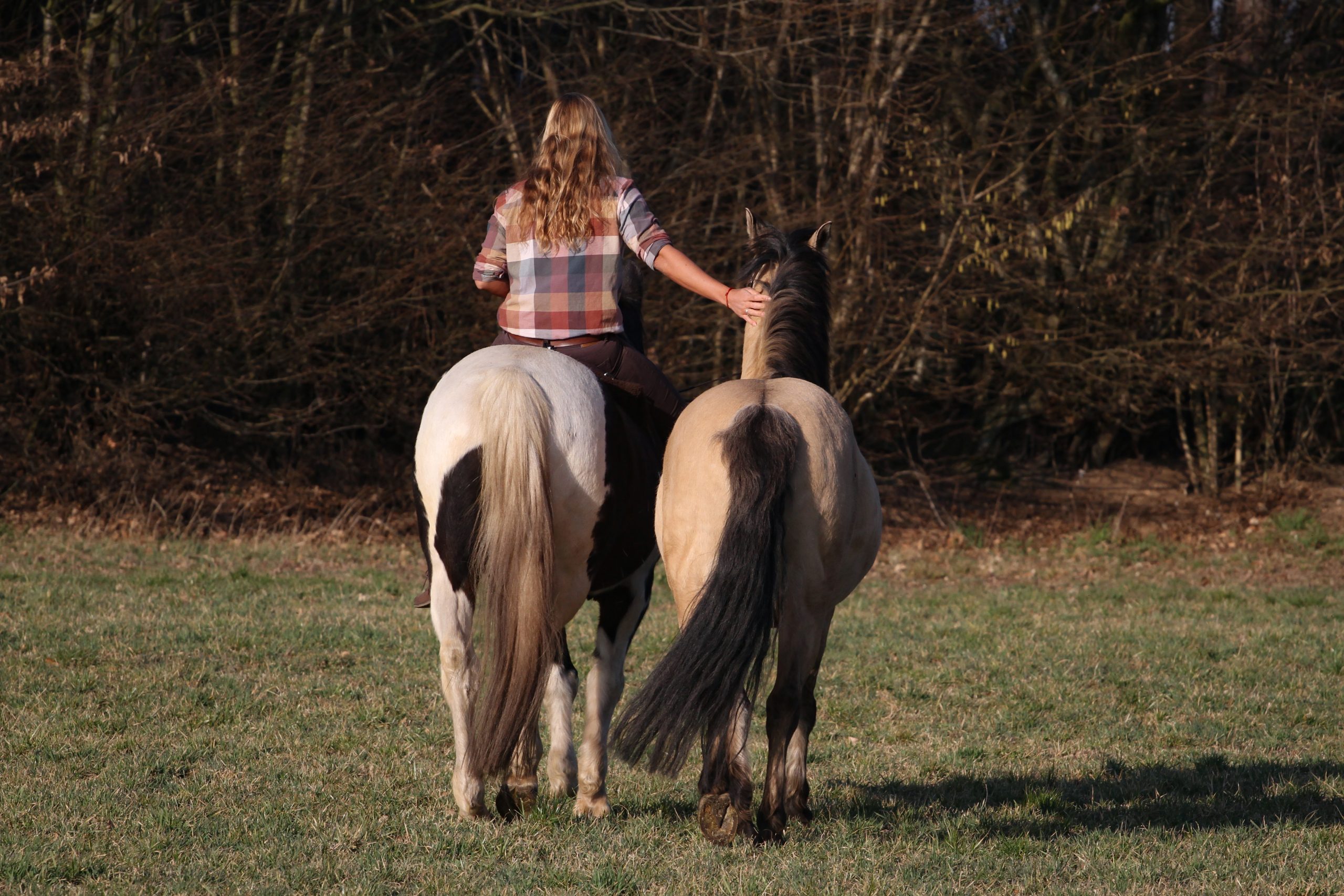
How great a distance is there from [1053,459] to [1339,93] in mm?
5108


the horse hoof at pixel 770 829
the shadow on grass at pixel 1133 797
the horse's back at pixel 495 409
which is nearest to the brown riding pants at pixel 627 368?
the horse's back at pixel 495 409

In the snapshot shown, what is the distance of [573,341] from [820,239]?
96cm

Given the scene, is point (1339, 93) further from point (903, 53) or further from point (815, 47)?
point (815, 47)

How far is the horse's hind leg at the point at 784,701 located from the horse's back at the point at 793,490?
0.14 meters

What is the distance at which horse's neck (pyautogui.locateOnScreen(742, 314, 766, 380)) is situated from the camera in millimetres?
4309

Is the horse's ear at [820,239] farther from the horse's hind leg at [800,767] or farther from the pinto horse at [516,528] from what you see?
the horse's hind leg at [800,767]

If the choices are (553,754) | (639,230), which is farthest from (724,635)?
(639,230)

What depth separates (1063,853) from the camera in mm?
3918

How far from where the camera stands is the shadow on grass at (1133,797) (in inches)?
175

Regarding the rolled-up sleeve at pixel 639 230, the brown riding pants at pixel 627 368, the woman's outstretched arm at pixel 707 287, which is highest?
the rolled-up sleeve at pixel 639 230

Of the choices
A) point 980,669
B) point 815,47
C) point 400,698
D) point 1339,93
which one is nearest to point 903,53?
point 815,47

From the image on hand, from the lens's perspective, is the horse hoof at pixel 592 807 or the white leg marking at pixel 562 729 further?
the white leg marking at pixel 562 729

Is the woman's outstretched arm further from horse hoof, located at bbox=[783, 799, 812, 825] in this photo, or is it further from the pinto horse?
horse hoof, located at bbox=[783, 799, 812, 825]

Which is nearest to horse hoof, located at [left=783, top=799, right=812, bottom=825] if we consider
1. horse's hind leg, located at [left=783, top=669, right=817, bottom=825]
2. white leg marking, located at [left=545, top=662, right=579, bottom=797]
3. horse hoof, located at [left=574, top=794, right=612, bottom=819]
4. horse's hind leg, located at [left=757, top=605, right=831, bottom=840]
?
horse's hind leg, located at [left=783, top=669, right=817, bottom=825]
